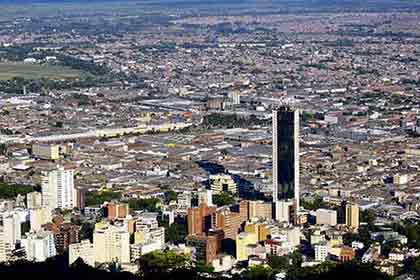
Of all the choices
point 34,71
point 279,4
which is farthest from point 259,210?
point 279,4

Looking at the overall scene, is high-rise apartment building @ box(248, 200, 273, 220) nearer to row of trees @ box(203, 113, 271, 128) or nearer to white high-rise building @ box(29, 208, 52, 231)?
white high-rise building @ box(29, 208, 52, 231)

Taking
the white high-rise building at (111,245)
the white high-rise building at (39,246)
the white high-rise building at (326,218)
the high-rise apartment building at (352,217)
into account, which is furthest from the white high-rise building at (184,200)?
the white high-rise building at (39,246)

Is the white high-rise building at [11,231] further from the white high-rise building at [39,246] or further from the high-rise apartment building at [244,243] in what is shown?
the high-rise apartment building at [244,243]

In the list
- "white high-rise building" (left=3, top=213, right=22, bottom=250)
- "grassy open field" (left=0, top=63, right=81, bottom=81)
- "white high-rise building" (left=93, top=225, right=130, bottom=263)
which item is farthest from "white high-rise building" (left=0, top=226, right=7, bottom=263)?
"grassy open field" (left=0, top=63, right=81, bottom=81)

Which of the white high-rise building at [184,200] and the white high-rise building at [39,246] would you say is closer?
the white high-rise building at [39,246]

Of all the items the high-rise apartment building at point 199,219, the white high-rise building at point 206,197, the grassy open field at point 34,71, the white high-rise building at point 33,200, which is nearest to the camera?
the high-rise apartment building at point 199,219

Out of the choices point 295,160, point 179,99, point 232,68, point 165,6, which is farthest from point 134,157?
point 165,6

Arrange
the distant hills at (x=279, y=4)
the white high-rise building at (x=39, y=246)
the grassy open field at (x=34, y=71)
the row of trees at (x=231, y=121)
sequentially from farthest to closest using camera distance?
the distant hills at (x=279, y=4)
the grassy open field at (x=34, y=71)
the row of trees at (x=231, y=121)
the white high-rise building at (x=39, y=246)
